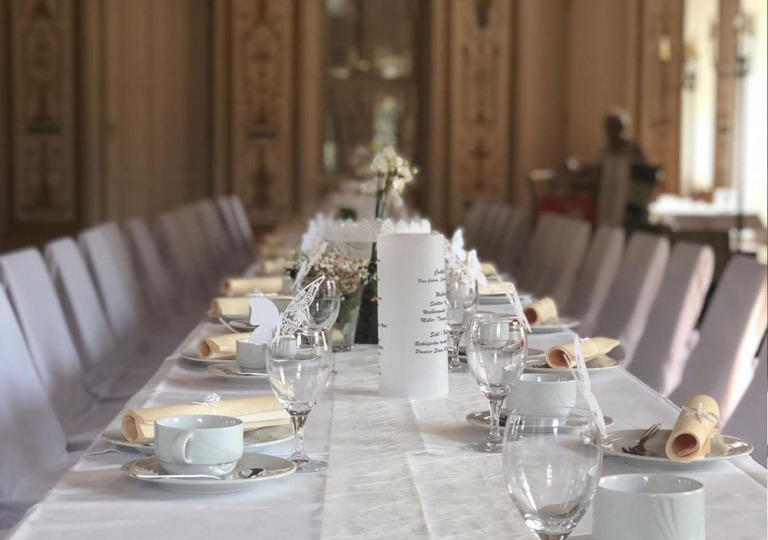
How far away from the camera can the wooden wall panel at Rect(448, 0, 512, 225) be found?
11.3 meters

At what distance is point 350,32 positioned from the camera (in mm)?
11859

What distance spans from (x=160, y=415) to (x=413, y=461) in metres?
0.37

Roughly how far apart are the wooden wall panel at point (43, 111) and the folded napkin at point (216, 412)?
1004cm

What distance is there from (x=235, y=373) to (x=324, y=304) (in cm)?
22

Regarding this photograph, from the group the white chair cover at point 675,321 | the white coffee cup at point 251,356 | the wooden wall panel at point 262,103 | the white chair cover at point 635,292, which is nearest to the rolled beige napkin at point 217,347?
the white coffee cup at point 251,356

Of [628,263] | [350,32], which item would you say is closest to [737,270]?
[628,263]

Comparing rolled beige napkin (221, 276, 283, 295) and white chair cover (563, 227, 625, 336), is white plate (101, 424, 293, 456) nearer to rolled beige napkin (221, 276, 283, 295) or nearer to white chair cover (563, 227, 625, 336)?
rolled beige napkin (221, 276, 283, 295)

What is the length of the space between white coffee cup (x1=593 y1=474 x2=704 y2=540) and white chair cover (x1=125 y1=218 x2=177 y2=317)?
12.9 feet

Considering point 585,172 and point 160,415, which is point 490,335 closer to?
point 160,415

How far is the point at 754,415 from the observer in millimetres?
2609

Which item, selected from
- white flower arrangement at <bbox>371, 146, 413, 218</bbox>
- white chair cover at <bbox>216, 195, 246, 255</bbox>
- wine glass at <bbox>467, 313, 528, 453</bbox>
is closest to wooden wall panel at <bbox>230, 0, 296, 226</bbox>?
white chair cover at <bbox>216, 195, 246, 255</bbox>

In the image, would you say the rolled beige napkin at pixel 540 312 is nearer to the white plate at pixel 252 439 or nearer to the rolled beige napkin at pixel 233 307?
the rolled beige napkin at pixel 233 307

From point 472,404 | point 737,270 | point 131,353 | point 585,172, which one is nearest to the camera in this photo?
point 472,404

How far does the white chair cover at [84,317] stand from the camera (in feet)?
11.7
